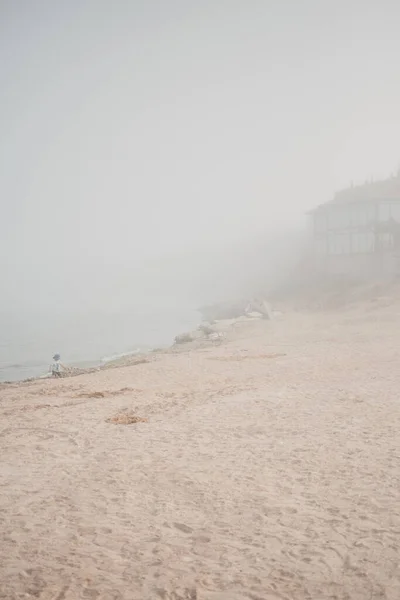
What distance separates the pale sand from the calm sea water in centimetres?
1524

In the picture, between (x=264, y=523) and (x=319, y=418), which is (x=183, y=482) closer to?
(x=264, y=523)

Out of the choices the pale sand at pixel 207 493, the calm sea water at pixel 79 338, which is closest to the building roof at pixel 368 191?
the calm sea water at pixel 79 338

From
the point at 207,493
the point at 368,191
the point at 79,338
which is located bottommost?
the point at 207,493

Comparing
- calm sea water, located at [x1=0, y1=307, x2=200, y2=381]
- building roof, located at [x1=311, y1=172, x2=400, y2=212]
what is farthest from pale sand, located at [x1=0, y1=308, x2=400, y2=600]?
building roof, located at [x1=311, y1=172, x2=400, y2=212]

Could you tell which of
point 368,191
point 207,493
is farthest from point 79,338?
point 207,493

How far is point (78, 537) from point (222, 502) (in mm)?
1977

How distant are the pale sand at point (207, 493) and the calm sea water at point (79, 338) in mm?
15240

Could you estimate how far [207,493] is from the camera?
6730mm

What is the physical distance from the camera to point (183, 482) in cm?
711

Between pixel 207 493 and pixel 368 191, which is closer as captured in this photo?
pixel 207 493

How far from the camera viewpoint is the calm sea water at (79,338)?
93.7ft

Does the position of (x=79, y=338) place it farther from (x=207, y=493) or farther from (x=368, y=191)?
(x=207, y=493)

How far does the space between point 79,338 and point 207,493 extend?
3582 centimetres

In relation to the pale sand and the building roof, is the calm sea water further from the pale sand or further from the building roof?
the building roof
